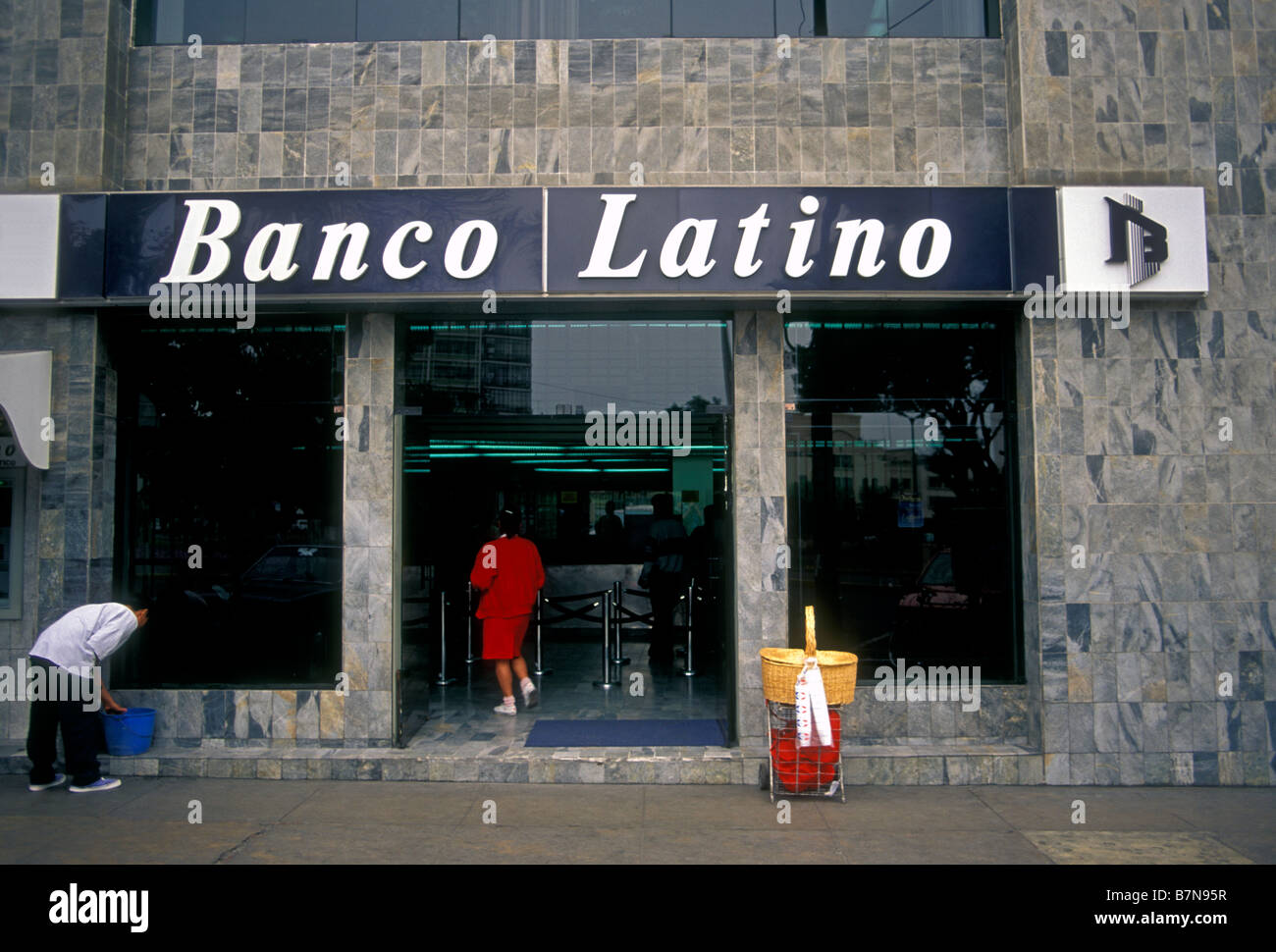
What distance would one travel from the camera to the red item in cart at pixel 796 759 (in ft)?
21.6

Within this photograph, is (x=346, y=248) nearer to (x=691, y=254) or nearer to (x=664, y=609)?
(x=691, y=254)

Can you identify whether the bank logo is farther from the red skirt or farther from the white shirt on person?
the white shirt on person

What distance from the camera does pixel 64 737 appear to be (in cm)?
668

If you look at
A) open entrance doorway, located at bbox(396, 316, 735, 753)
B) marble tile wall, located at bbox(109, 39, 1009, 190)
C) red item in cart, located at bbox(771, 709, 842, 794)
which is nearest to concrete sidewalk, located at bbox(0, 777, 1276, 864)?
red item in cart, located at bbox(771, 709, 842, 794)

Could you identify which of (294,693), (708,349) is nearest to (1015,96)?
(708,349)

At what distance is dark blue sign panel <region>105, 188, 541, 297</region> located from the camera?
7.14 meters

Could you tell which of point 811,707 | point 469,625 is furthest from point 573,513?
point 811,707

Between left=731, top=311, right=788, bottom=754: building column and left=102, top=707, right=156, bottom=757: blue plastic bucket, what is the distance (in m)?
4.71

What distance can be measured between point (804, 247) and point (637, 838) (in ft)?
14.8

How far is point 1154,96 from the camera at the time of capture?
24.0 feet

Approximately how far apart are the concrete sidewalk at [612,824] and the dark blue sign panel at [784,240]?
12.6ft

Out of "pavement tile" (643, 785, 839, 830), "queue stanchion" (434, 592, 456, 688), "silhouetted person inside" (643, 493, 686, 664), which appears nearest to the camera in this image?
"pavement tile" (643, 785, 839, 830)

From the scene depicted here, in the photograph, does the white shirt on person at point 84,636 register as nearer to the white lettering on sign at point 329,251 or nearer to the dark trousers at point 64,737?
the dark trousers at point 64,737

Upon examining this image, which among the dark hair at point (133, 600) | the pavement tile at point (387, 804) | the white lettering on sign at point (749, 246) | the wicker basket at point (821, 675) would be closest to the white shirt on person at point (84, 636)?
the dark hair at point (133, 600)
